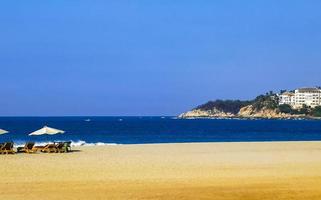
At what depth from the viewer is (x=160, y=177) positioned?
19500 mm

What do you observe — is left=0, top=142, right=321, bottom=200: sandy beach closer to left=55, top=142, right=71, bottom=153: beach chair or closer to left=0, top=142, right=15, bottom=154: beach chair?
left=0, top=142, right=15, bottom=154: beach chair

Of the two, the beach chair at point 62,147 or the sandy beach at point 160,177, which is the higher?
the beach chair at point 62,147

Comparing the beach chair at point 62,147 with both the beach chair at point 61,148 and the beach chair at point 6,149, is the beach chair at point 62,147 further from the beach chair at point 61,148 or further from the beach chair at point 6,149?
the beach chair at point 6,149

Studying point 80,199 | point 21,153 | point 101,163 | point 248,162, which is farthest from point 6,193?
point 21,153

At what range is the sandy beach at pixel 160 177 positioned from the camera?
15.5 metres

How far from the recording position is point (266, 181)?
1830 centimetres

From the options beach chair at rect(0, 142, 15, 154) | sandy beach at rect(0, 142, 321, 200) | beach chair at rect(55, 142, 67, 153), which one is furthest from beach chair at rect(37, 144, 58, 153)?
sandy beach at rect(0, 142, 321, 200)

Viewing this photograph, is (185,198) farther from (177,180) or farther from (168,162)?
(168,162)

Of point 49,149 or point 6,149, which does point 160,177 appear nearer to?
point 49,149

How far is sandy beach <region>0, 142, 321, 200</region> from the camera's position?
15.5 meters

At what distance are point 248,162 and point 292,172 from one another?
4.78 meters

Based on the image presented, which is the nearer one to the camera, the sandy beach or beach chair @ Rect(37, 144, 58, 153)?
the sandy beach

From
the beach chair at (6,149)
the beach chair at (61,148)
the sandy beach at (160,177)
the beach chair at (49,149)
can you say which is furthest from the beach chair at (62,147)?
the sandy beach at (160,177)

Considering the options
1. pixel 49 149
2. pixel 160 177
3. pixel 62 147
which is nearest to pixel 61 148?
pixel 62 147
